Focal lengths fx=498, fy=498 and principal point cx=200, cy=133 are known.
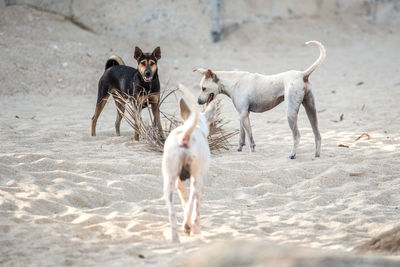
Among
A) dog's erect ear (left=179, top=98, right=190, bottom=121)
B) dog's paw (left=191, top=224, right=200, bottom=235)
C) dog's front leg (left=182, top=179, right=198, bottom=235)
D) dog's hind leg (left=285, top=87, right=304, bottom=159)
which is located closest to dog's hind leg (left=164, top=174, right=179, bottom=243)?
dog's front leg (left=182, top=179, right=198, bottom=235)

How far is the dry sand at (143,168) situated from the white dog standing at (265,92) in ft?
1.32

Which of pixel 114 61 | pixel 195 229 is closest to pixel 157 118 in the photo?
pixel 114 61

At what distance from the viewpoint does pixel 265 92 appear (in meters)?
6.22

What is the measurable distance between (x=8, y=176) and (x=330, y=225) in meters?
2.90

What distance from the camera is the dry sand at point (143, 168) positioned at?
339 cm

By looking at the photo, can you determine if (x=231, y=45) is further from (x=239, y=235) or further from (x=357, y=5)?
(x=239, y=235)

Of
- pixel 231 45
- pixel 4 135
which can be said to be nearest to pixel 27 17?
pixel 231 45

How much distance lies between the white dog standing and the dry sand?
0.40m

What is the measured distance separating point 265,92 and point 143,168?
6.50ft

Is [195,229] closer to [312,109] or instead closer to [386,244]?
[386,244]

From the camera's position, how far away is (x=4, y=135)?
657 cm

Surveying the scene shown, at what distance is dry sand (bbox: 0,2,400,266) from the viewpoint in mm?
3395

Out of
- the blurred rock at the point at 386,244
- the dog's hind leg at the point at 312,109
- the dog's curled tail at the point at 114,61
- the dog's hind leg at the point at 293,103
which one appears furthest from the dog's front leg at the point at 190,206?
the dog's curled tail at the point at 114,61

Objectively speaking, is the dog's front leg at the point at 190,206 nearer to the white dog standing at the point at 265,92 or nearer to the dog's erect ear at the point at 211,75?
the white dog standing at the point at 265,92
